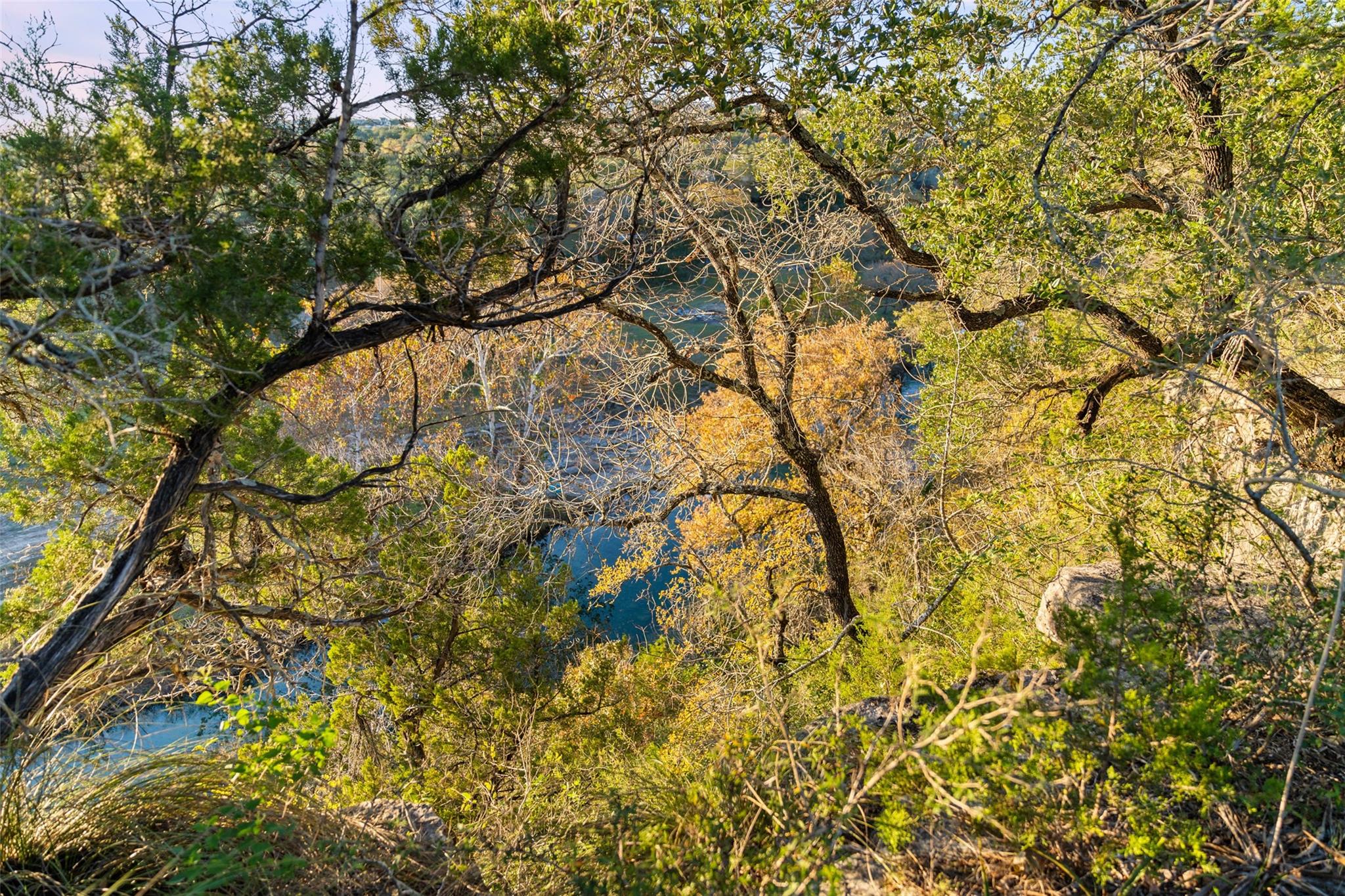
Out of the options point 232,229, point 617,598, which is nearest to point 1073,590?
point 232,229

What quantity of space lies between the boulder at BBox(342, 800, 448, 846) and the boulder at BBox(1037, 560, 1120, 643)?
3.72 meters

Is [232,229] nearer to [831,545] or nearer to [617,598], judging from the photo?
[831,545]

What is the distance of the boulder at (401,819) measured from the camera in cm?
301

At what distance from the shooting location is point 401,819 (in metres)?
3.15

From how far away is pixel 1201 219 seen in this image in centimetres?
459

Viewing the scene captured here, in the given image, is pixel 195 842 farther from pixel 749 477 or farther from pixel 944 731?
pixel 749 477

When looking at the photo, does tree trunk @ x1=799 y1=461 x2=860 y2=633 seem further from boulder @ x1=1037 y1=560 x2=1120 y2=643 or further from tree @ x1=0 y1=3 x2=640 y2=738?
tree @ x1=0 y1=3 x2=640 y2=738

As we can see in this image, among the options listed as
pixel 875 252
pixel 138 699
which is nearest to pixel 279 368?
pixel 138 699

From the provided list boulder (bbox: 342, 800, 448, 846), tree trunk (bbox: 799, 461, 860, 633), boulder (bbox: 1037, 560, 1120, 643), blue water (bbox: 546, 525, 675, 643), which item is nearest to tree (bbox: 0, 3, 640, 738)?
boulder (bbox: 342, 800, 448, 846)

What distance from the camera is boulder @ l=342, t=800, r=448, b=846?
3.01 meters

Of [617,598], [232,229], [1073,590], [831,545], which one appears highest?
[232,229]

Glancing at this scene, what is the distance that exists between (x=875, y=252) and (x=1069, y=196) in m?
20.7

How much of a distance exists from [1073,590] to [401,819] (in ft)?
14.4

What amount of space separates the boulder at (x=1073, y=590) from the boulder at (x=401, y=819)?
372 cm
